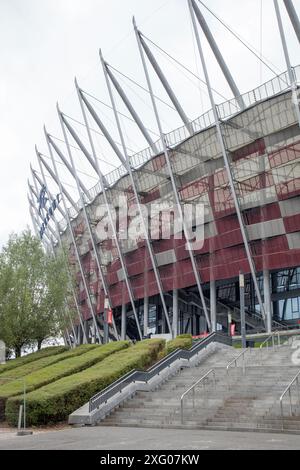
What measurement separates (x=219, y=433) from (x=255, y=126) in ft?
107

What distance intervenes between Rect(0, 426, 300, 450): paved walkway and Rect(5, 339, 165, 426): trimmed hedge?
74.9 inches

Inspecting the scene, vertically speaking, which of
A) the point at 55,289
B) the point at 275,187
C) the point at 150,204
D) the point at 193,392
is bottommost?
the point at 193,392

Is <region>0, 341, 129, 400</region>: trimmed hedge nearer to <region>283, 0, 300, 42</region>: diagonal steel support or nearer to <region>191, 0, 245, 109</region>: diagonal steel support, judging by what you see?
<region>191, 0, 245, 109</region>: diagonal steel support

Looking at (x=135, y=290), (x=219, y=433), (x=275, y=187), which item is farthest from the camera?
(x=135, y=290)

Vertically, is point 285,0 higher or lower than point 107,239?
higher

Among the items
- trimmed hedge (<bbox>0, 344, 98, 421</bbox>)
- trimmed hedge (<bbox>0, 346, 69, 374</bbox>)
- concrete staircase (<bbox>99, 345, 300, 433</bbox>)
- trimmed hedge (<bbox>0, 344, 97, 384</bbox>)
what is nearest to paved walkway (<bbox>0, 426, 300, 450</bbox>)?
concrete staircase (<bbox>99, 345, 300, 433</bbox>)

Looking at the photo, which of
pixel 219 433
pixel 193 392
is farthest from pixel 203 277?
pixel 219 433

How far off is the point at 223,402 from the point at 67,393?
5.88 m

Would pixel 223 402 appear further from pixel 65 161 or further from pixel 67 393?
pixel 65 161

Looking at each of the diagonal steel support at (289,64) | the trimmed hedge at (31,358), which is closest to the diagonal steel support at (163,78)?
the diagonal steel support at (289,64)

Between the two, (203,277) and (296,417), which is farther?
(203,277)

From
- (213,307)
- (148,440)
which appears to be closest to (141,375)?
(148,440)
